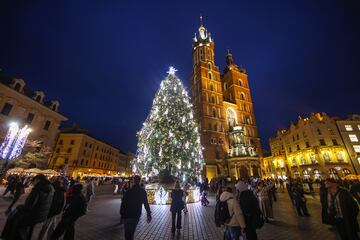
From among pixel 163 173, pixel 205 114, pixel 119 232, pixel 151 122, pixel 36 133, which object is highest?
pixel 205 114

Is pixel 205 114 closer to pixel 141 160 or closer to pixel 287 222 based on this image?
pixel 141 160

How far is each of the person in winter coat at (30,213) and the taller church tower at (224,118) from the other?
1394 inches

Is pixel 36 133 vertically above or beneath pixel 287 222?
above

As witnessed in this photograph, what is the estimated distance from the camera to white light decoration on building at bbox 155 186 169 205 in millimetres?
13441

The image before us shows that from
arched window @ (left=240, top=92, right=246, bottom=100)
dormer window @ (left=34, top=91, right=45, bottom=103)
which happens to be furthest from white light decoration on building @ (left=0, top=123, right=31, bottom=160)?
arched window @ (left=240, top=92, right=246, bottom=100)

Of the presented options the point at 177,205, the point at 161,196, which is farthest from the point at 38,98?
the point at 177,205

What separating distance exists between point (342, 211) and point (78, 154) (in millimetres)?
51165

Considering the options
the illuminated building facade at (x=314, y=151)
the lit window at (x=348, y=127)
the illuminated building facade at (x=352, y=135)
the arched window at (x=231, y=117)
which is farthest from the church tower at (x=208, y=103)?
the lit window at (x=348, y=127)

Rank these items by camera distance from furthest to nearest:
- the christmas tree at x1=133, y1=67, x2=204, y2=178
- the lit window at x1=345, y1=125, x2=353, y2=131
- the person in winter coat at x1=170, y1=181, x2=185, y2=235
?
1. the lit window at x1=345, y1=125, x2=353, y2=131
2. the christmas tree at x1=133, y1=67, x2=204, y2=178
3. the person in winter coat at x1=170, y1=181, x2=185, y2=235

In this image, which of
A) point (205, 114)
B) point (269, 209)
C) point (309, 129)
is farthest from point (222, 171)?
point (269, 209)

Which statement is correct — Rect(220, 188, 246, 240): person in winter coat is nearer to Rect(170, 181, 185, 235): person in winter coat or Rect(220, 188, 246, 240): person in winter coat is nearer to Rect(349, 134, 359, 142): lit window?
Rect(170, 181, 185, 235): person in winter coat

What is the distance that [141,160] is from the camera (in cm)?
1667

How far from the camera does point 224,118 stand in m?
45.8

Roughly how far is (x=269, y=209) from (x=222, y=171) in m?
31.5
